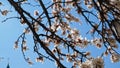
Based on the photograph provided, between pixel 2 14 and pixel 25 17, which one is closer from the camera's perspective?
pixel 25 17

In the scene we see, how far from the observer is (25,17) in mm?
6496

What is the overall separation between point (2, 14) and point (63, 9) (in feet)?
4.09

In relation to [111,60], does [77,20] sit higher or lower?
higher

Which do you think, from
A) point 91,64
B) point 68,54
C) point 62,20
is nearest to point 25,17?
point 68,54

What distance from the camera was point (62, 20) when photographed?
8016 millimetres

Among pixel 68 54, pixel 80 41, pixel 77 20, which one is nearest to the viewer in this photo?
pixel 68 54

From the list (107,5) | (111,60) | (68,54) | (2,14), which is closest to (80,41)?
(68,54)

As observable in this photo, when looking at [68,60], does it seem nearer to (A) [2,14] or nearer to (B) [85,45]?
(B) [85,45]

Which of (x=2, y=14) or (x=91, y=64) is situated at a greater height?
(x=2, y=14)

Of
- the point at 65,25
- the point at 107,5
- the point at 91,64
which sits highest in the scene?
the point at 65,25

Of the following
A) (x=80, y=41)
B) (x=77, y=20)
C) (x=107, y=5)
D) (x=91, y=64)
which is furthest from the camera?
(x=77, y=20)

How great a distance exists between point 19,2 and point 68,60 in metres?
1.69

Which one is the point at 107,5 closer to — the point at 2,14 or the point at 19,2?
the point at 19,2

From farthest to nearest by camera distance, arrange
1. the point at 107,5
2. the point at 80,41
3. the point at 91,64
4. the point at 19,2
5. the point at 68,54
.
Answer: the point at 80,41 → the point at 68,54 → the point at 19,2 → the point at 107,5 → the point at 91,64
